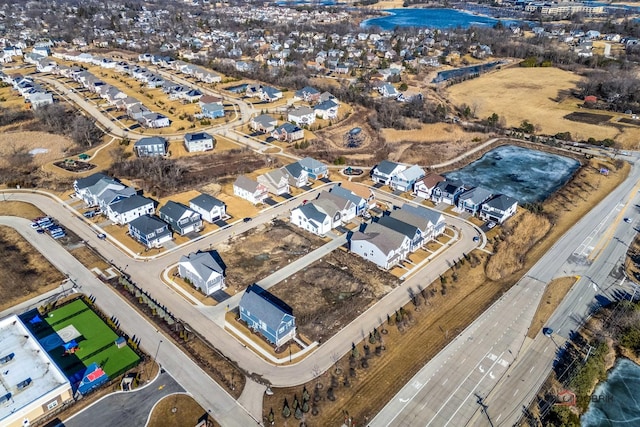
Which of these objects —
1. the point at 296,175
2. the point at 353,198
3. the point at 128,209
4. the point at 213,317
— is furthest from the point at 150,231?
the point at 353,198

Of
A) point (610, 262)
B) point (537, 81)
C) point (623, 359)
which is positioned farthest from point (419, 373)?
point (537, 81)

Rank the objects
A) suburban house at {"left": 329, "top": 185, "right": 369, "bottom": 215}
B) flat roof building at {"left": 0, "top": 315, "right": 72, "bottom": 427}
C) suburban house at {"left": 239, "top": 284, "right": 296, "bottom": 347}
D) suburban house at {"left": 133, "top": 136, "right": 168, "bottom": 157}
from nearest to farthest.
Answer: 1. flat roof building at {"left": 0, "top": 315, "right": 72, "bottom": 427}
2. suburban house at {"left": 239, "top": 284, "right": 296, "bottom": 347}
3. suburban house at {"left": 329, "top": 185, "right": 369, "bottom": 215}
4. suburban house at {"left": 133, "top": 136, "right": 168, "bottom": 157}

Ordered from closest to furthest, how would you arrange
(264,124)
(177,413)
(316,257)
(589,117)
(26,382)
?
(177,413) → (26,382) → (316,257) → (264,124) → (589,117)

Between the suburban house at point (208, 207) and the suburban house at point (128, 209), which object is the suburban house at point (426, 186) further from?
the suburban house at point (128, 209)

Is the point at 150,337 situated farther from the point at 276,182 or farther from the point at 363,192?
the point at 363,192

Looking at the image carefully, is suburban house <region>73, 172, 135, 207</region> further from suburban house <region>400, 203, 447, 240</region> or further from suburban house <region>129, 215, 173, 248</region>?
suburban house <region>400, 203, 447, 240</region>

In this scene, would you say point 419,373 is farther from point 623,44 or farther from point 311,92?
point 623,44

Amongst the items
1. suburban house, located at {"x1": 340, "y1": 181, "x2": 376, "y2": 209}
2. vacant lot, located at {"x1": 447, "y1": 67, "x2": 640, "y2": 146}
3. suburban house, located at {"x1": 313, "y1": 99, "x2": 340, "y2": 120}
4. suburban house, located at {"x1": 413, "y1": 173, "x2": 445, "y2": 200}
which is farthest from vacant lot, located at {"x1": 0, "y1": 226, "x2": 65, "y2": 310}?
vacant lot, located at {"x1": 447, "y1": 67, "x2": 640, "y2": 146}
